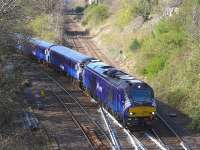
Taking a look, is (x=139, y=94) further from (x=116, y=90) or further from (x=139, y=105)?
(x=116, y=90)

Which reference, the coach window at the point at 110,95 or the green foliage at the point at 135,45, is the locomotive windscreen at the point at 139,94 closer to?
the coach window at the point at 110,95

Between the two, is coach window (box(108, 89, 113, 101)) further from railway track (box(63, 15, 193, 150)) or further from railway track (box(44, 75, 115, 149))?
railway track (box(63, 15, 193, 150))

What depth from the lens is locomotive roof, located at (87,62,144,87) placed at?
24.3m

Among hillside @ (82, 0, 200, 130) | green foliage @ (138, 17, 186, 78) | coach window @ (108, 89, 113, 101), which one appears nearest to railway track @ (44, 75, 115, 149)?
coach window @ (108, 89, 113, 101)

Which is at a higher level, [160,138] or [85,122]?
[85,122]

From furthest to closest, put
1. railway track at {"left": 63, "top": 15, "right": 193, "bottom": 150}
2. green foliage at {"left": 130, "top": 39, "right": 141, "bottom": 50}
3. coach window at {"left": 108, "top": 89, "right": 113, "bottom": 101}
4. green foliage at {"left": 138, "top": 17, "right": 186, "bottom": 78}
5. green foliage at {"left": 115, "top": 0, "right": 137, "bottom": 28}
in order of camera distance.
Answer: green foliage at {"left": 115, "top": 0, "right": 137, "bottom": 28} → green foliage at {"left": 130, "top": 39, "right": 141, "bottom": 50} → green foliage at {"left": 138, "top": 17, "right": 186, "bottom": 78} → coach window at {"left": 108, "top": 89, "right": 113, "bottom": 101} → railway track at {"left": 63, "top": 15, "right": 193, "bottom": 150}

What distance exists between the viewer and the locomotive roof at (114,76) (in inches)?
956

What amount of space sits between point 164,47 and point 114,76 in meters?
13.1

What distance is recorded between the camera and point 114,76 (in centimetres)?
2592

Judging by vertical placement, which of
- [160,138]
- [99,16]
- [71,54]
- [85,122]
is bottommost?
[160,138]

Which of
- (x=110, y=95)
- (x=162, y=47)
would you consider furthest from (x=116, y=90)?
(x=162, y=47)

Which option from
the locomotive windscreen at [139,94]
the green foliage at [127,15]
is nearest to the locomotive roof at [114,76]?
the locomotive windscreen at [139,94]

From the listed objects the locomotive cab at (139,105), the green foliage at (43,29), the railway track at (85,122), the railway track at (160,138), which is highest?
the green foliage at (43,29)

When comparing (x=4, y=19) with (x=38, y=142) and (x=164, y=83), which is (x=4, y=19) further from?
(x=164, y=83)
